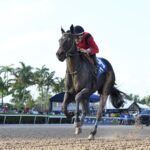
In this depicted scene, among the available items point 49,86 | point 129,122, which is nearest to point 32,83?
point 49,86

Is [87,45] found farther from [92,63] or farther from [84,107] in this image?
[84,107]

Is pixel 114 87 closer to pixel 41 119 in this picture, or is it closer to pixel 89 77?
pixel 89 77

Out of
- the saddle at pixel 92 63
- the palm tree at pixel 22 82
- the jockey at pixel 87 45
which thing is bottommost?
the saddle at pixel 92 63

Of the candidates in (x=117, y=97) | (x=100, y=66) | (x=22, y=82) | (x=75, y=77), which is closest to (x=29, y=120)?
(x=117, y=97)

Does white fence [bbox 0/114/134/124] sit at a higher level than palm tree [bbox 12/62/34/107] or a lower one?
lower

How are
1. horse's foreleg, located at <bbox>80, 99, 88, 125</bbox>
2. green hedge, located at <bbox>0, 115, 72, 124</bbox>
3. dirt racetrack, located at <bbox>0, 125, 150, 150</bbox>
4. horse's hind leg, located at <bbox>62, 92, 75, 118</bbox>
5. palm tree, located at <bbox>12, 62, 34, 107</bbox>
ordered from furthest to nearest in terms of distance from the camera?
palm tree, located at <bbox>12, 62, 34, 107</bbox>
green hedge, located at <bbox>0, 115, 72, 124</bbox>
horse's foreleg, located at <bbox>80, 99, 88, 125</bbox>
horse's hind leg, located at <bbox>62, 92, 75, 118</bbox>
dirt racetrack, located at <bbox>0, 125, 150, 150</bbox>

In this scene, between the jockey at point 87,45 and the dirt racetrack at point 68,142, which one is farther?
the jockey at point 87,45

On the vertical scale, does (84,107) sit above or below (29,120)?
above

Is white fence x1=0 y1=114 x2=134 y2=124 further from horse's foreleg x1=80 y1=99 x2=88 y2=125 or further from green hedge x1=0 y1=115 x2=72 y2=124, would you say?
horse's foreleg x1=80 y1=99 x2=88 y2=125

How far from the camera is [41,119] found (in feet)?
110

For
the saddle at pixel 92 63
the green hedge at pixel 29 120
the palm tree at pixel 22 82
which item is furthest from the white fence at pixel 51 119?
the palm tree at pixel 22 82

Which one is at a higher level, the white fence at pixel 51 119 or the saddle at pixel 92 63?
the saddle at pixel 92 63

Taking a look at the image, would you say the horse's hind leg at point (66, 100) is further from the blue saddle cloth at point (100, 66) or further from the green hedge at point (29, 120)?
the green hedge at point (29, 120)

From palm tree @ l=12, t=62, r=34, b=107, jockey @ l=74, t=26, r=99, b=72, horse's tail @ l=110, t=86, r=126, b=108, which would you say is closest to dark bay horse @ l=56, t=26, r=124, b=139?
jockey @ l=74, t=26, r=99, b=72
